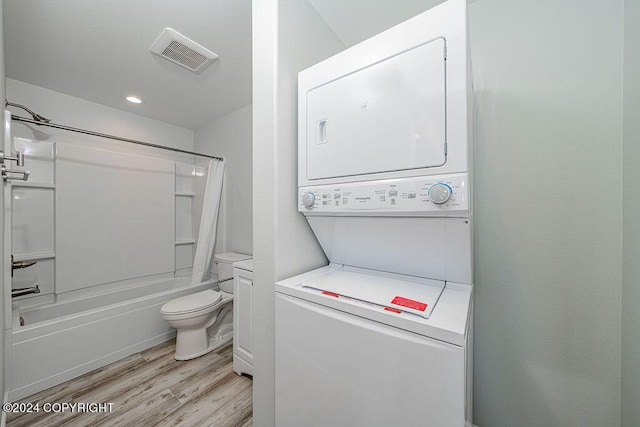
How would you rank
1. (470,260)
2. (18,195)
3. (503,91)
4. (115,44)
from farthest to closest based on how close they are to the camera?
(18,195), (115,44), (503,91), (470,260)

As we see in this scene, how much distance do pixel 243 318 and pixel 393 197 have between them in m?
1.65

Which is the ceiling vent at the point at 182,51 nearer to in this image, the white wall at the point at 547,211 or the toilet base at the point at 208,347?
the white wall at the point at 547,211

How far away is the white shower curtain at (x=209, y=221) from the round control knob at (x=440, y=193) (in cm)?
274

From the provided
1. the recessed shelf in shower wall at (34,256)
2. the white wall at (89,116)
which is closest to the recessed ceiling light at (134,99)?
the white wall at (89,116)

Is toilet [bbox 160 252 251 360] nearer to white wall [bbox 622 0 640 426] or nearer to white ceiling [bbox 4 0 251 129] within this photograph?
white ceiling [bbox 4 0 251 129]

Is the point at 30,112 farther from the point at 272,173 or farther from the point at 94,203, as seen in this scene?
the point at 272,173

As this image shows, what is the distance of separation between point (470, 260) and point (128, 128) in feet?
12.9

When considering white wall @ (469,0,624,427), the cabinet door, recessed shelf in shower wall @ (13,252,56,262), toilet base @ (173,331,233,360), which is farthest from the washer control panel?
recessed shelf in shower wall @ (13,252,56,262)

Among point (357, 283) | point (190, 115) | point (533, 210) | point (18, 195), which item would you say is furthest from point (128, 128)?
point (533, 210)

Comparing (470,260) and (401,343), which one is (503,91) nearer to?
(470,260)

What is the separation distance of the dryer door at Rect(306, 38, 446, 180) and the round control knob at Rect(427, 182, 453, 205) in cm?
8

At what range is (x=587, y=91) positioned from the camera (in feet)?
3.38

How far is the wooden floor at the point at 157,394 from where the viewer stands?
1.43 m

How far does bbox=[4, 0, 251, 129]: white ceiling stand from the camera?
4.77 ft
